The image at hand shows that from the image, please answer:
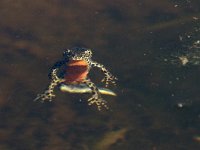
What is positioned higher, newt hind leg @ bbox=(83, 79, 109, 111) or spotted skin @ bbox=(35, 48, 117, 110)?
spotted skin @ bbox=(35, 48, 117, 110)

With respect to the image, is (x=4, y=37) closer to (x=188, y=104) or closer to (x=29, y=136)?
(x=29, y=136)

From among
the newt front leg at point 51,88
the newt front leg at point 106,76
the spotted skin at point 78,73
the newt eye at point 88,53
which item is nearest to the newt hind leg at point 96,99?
the spotted skin at point 78,73

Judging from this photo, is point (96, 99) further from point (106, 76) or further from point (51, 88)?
point (51, 88)

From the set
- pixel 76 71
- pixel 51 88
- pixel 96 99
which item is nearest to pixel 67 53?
pixel 76 71

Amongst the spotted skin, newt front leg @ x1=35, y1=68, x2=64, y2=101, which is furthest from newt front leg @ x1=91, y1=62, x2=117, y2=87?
newt front leg @ x1=35, y1=68, x2=64, y2=101

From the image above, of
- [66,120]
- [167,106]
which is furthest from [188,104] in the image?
[66,120]

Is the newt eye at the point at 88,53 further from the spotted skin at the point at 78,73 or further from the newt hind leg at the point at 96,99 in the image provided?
the newt hind leg at the point at 96,99

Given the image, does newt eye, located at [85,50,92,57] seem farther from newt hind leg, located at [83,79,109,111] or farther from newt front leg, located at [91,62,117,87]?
newt hind leg, located at [83,79,109,111]
